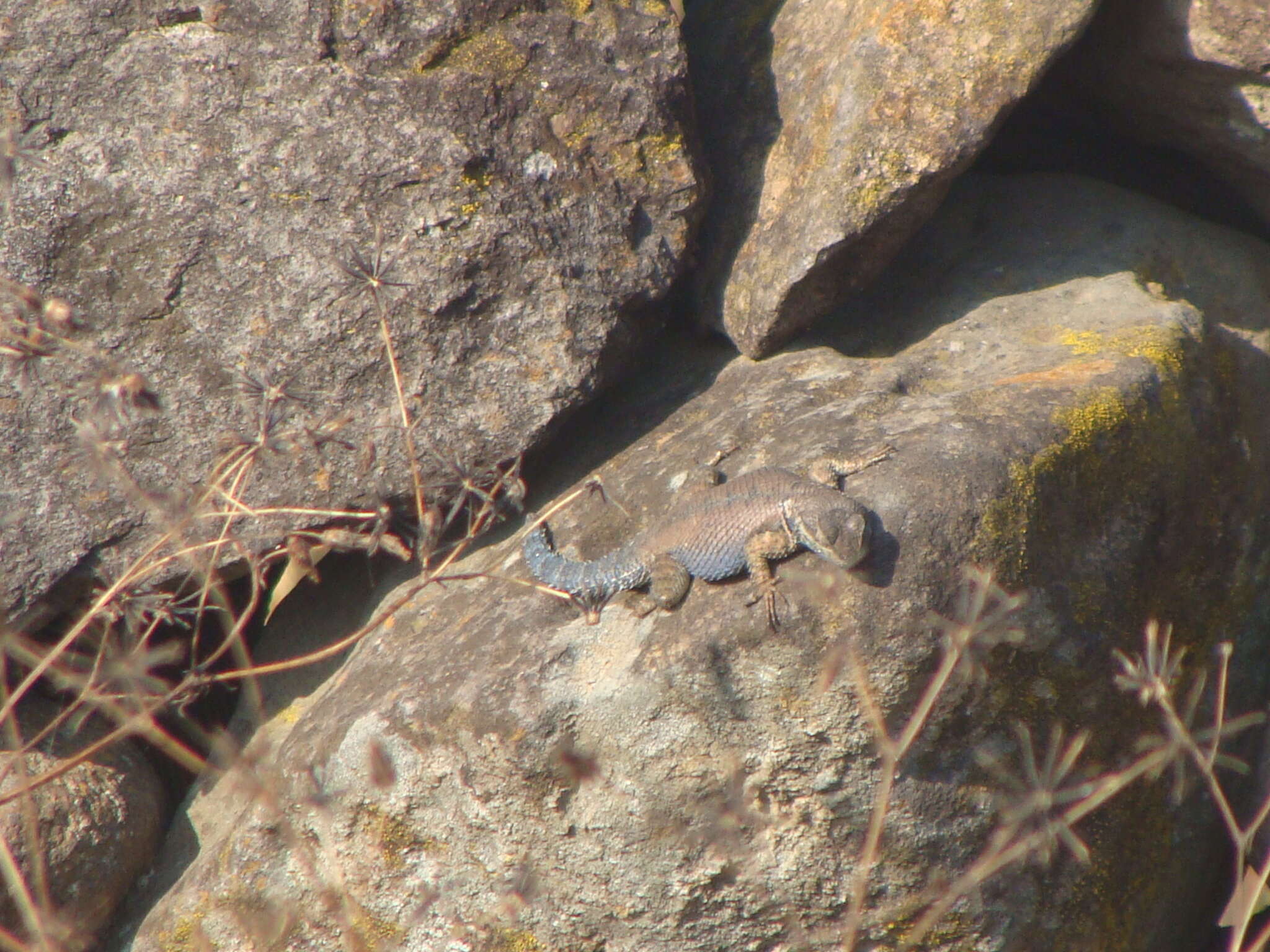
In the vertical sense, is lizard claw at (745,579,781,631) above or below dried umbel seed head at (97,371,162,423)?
below

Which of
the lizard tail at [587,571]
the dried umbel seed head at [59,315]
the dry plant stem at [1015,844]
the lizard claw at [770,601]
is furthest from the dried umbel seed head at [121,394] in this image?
the dry plant stem at [1015,844]

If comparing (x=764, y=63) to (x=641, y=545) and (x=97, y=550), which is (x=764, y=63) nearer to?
(x=641, y=545)

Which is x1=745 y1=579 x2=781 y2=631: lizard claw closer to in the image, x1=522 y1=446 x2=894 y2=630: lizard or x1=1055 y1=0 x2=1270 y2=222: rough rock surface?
x1=522 y1=446 x2=894 y2=630: lizard

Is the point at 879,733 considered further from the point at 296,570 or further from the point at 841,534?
the point at 296,570

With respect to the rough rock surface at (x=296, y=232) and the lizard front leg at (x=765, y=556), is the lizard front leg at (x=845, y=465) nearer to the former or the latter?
the lizard front leg at (x=765, y=556)

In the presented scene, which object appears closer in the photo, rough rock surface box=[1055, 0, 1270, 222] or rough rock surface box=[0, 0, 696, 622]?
rough rock surface box=[0, 0, 696, 622]

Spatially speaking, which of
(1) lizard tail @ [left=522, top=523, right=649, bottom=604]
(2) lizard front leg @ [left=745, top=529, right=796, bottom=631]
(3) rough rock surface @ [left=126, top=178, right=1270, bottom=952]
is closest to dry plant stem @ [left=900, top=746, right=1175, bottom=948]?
(3) rough rock surface @ [left=126, top=178, right=1270, bottom=952]

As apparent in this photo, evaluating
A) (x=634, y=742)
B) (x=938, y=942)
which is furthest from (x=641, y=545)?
(x=938, y=942)
